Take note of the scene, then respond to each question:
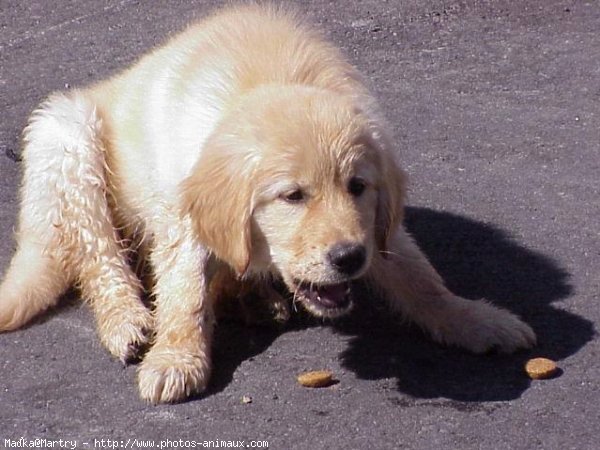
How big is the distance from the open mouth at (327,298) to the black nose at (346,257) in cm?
33

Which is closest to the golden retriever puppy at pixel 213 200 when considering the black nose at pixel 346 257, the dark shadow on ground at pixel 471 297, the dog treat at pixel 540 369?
the black nose at pixel 346 257

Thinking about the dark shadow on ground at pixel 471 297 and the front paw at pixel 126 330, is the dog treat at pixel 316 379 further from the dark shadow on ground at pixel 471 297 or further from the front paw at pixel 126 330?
the front paw at pixel 126 330

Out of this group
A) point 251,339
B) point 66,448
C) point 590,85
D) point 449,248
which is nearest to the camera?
point 66,448

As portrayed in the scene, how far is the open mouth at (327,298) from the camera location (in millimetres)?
4727

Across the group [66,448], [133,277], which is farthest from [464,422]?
[133,277]

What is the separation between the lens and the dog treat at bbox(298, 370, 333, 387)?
15.6 feet

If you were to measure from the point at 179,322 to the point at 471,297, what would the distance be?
1466 millimetres

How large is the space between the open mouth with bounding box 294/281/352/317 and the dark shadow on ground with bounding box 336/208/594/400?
0.35m

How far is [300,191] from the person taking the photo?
4465mm

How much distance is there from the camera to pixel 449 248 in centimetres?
601

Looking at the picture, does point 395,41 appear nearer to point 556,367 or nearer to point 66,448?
point 556,367

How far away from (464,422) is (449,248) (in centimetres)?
170

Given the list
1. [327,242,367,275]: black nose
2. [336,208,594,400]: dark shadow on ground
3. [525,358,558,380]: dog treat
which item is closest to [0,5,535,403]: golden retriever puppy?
[327,242,367,275]: black nose

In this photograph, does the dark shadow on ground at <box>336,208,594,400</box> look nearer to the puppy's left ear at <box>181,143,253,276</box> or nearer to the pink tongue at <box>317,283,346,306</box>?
the pink tongue at <box>317,283,346,306</box>
